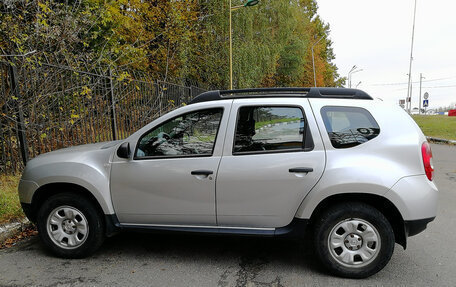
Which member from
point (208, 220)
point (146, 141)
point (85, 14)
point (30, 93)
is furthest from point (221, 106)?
point (85, 14)

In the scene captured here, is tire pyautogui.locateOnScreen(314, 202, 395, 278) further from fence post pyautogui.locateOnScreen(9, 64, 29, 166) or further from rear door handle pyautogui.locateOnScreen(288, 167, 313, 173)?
fence post pyautogui.locateOnScreen(9, 64, 29, 166)

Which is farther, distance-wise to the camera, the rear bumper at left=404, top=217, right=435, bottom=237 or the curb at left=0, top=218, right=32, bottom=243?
the curb at left=0, top=218, right=32, bottom=243

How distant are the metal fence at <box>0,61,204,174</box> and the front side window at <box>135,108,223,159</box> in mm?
3890

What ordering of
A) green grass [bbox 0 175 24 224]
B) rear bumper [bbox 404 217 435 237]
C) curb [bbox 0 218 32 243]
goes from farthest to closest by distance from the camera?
green grass [bbox 0 175 24 224]
curb [bbox 0 218 32 243]
rear bumper [bbox 404 217 435 237]

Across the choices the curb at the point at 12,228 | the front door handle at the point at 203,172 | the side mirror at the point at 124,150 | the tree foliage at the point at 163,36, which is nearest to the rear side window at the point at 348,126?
the front door handle at the point at 203,172

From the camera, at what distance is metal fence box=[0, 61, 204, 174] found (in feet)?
18.8

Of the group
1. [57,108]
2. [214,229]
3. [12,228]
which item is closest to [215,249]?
[214,229]

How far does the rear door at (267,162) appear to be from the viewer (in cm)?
284

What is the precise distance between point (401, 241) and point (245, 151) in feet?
5.39

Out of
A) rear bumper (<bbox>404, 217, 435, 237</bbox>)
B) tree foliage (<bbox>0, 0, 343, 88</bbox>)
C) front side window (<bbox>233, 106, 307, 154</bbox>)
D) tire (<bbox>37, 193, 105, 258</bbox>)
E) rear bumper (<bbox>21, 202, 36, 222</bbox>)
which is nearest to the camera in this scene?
rear bumper (<bbox>404, 217, 435, 237</bbox>)

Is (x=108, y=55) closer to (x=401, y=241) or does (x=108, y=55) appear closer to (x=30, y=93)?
(x=30, y=93)

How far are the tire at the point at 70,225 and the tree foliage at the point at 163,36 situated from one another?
3.80m

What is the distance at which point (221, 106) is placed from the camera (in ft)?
10.3

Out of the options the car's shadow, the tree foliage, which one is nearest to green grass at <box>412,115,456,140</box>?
the tree foliage
